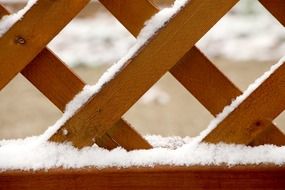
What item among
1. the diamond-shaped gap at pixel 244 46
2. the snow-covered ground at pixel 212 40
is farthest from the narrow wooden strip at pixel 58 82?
the snow-covered ground at pixel 212 40

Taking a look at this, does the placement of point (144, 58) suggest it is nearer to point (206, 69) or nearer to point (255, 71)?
point (206, 69)

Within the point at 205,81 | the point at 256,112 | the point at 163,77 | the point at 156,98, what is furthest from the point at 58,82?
the point at 163,77

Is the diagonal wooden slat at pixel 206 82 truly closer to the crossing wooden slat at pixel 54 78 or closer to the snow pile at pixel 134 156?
the snow pile at pixel 134 156

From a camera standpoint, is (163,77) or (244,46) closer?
(163,77)

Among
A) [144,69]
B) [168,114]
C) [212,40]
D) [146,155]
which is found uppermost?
[144,69]

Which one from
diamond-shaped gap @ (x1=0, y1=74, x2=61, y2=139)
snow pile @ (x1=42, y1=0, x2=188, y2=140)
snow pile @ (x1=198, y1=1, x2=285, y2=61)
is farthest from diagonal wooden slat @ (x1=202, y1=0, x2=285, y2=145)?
snow pile @ (x1=198, y1=1, x2=285, y2=61)

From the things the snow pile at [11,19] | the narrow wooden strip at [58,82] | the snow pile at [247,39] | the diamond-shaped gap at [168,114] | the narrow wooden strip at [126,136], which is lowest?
the snow pile at [247,39]

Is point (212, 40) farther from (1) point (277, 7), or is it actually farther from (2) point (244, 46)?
(1) point (277, 7)

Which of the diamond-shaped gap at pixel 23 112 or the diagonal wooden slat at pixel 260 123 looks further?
the diamond-shaped gap at pixel 23 112
